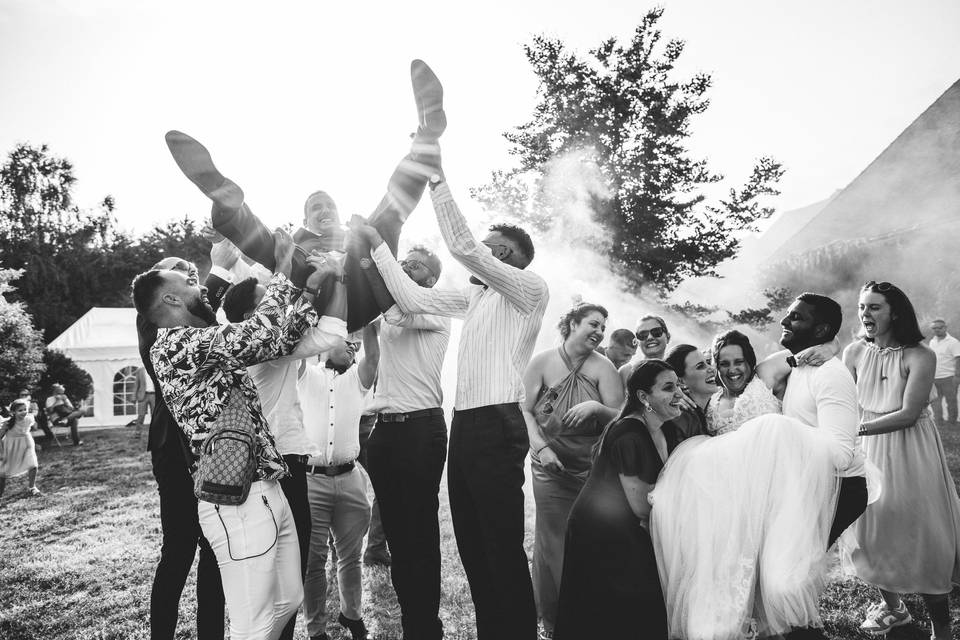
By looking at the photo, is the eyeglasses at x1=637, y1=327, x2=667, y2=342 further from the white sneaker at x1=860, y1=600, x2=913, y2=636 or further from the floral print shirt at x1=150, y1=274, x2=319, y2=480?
the floral print shirt at x1=150, y1=274, x2=319, y2=480

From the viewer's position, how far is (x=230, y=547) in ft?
7.61

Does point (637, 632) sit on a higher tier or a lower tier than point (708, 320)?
lower

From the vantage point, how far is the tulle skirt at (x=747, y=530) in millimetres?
2818

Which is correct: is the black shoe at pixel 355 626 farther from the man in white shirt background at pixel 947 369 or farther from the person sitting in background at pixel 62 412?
the person sitting in background at pixel 62 412

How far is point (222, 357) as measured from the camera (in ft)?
7.66

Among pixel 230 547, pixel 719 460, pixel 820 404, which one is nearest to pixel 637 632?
pixel 719 460

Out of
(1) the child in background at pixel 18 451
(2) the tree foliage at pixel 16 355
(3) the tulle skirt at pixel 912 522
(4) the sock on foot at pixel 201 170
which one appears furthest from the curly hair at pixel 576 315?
(2) the tree foliage at pixel 16 355

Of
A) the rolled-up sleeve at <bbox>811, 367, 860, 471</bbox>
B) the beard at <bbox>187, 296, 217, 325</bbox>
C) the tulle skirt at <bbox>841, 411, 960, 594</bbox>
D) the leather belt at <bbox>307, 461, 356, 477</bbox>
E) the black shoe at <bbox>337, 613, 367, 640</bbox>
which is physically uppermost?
the beard at <bbox>187, 296, 217, 325</bbox>

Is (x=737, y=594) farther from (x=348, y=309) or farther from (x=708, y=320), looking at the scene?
(x=708, y=320)

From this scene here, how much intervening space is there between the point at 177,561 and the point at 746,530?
9.37 feet

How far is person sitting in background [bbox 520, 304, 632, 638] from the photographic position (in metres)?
4.16

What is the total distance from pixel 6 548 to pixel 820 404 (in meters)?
7.90

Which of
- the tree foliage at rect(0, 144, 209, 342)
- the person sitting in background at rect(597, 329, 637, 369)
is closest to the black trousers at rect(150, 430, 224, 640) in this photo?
the person sitting in background at rect(597, 329, 637, 369)

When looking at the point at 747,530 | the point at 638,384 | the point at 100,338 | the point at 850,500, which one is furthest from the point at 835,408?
the point at 100,338
